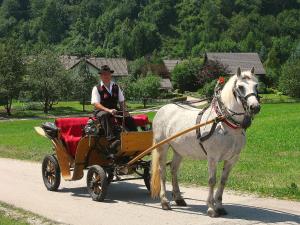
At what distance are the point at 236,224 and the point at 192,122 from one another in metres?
2.01

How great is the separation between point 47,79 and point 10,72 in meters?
5.55

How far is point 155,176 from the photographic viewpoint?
34.3 ft

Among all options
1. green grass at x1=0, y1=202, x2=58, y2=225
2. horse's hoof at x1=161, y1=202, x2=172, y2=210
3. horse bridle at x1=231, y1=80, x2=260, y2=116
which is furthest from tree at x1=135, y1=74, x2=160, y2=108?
horse bridle at x1=231, y1=80, x2=260, y2=116

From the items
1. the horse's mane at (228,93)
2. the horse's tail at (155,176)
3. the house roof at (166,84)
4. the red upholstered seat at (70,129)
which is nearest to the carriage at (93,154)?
the red upholstered seat at (70,129)

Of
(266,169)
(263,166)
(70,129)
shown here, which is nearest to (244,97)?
(70,129)

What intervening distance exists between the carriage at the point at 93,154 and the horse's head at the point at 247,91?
9.22 feet

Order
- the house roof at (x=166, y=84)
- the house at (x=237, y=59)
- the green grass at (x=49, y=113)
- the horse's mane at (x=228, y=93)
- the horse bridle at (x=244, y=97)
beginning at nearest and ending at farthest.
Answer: the horse bridle at (x=244, y=97)
the horse's mane at (x=228, y=93)
the green grass at (x=49, y=113)
the house roof at (x=166, y=84)
the house at (x=237, y=59)

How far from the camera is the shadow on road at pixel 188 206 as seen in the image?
9.23 meters

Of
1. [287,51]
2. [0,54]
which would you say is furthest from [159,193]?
[287,51]

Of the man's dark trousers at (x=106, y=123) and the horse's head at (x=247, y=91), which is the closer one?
the horse's head at (x=247, y=91)

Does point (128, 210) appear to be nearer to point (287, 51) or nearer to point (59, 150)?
point (59, 150)

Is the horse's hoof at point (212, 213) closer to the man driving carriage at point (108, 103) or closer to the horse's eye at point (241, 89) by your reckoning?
the horse's eye at point (241, 89)

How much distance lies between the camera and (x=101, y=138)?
11.5 meters

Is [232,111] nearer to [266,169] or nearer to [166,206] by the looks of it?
[166,206]
